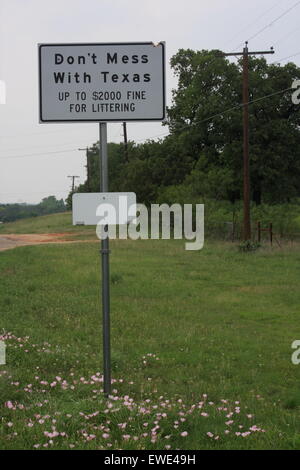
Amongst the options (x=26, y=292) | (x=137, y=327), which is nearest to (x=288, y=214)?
(x=26, y=292)

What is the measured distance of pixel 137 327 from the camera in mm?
8602

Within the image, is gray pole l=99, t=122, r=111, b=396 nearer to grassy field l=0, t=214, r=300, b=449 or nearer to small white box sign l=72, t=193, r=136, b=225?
small white box sign l=72, t=193, r=136, b=225

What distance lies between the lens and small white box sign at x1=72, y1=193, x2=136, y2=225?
4.48 m

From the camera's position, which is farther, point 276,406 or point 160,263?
point 160,263

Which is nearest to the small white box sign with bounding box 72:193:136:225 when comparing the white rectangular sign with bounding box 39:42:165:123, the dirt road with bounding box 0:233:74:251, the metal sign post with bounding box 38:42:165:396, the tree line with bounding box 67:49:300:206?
the metal sign post with bounding box 38:42:165:396

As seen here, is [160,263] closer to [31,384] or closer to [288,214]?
[288,214]

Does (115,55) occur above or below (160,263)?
above

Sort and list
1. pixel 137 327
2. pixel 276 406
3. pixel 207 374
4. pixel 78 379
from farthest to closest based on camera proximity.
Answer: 1. pixel 137 327
2. pixel 207 374
3. pixel 78 379
4. pixel 276 406

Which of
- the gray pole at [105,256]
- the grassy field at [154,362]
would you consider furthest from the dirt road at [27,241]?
the gray pole at [105,256]

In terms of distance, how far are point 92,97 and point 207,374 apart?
3255 millimetres

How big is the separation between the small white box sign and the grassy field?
1416 millimetres

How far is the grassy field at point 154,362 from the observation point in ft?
13.7

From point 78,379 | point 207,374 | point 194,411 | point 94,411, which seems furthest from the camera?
point 207,374

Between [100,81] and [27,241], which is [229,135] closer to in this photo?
[27,241]
